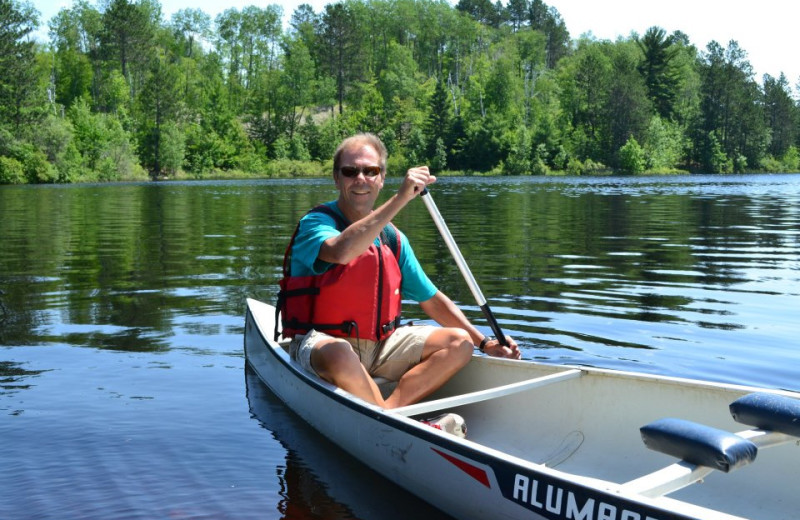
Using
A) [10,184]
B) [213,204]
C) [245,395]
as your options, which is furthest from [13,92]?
[245,395]

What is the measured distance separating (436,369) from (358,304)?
0.57 meters

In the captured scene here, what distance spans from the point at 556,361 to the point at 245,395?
2.39 m

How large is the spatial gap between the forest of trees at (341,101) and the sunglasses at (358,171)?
184 ft

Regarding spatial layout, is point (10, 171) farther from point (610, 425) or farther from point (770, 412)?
point (770, 412)

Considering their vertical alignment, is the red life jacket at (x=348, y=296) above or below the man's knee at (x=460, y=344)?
above

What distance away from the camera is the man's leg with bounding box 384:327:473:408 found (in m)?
4.70

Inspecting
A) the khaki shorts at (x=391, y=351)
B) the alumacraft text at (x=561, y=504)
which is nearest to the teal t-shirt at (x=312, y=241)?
the khaki shorts at (x=391, y=351)

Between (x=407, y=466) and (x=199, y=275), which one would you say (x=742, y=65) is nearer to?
(x=199, y=275)

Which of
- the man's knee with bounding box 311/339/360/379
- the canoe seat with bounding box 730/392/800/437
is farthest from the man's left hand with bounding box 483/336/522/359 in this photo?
the canoe seat with bounding box 730/392/800/437

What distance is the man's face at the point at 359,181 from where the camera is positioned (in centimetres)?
454

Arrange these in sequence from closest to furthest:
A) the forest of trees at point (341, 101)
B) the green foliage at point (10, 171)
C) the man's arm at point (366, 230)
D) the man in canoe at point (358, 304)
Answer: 1. the man's arm at point (366, 230)
2. the man in canoe at point (358, 304)
3. the green foliage at point (10, 171)
4. the forest of trees at point (341, 101)

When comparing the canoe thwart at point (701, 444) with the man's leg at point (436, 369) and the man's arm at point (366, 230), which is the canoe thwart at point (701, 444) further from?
the man's leg at point (436, 369)

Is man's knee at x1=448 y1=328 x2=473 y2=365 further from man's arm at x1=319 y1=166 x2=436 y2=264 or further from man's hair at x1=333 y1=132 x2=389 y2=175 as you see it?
man's hair at x1=333 y1=132 x2=389 y2=175

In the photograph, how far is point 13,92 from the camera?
57.4 metres
